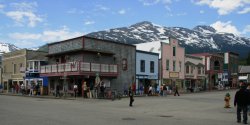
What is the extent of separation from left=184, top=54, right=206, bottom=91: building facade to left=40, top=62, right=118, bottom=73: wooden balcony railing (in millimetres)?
21578

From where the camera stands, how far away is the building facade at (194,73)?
6381 centimetres

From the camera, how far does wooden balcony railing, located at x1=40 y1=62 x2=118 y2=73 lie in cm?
3915

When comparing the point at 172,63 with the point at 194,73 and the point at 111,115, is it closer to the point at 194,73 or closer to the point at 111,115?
the point at 194,73

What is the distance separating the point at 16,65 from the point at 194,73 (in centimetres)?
2998

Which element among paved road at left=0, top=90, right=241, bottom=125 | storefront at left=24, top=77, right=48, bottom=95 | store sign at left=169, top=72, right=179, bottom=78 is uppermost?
store sign at left=169, top=72, right=179, bottom=78

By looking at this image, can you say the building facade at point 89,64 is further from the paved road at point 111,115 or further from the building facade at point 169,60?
the paved road at point 111,115


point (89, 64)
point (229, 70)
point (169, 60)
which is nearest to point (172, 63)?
point (169, 60)

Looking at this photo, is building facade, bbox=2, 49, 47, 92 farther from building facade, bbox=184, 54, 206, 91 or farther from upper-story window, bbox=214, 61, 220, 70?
upper-story window, bbox=214, 61, 220, 70

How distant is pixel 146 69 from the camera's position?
51.8m

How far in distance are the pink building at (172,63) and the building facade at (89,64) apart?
872cm

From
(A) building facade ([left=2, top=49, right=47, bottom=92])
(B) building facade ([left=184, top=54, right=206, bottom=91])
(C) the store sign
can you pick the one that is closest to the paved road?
(A) building facade ([left=2, top=49, right=47, bottom=92])

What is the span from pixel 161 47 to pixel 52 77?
17.8 meters

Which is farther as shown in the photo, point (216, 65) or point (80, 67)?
point (216, 65)

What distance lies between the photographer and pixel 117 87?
45688 millimetres
